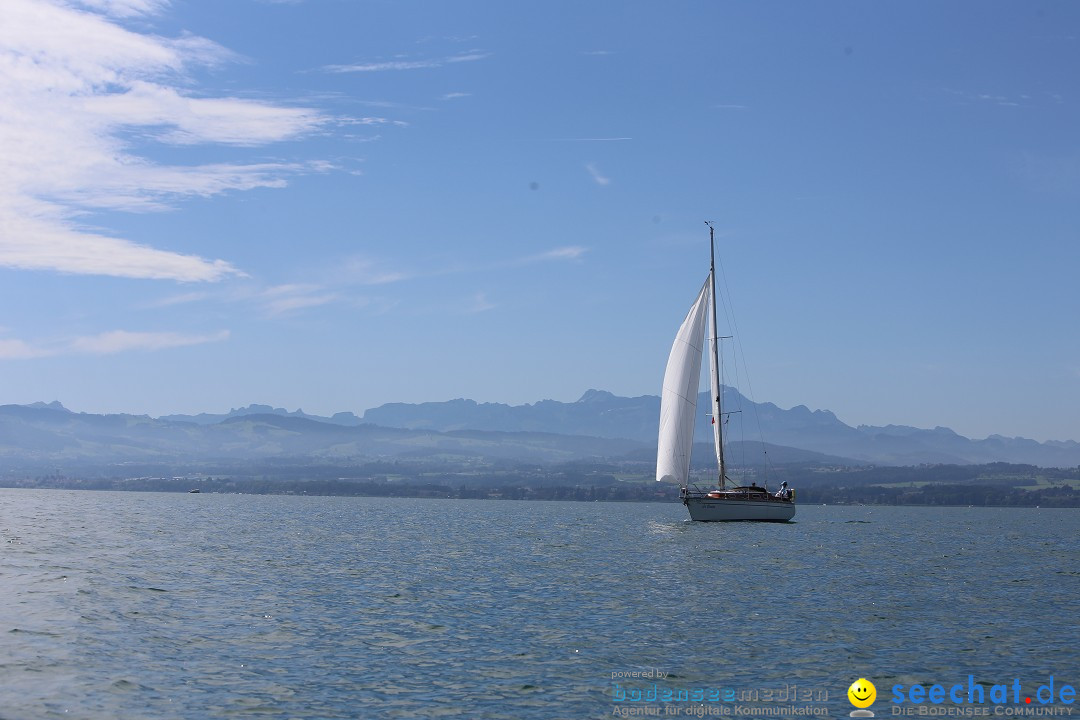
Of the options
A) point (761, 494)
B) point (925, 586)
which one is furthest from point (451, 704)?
point (761, 494)

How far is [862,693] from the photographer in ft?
94.6

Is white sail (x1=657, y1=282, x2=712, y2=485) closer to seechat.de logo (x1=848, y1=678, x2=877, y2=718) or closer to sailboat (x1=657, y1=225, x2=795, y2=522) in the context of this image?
sailboat (x1=657, y1=225, x2=795, y2=522)

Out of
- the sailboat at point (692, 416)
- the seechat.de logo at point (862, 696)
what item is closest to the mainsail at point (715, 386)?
the sailboat at point (692, 416)

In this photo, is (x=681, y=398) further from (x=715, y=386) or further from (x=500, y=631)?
(x=500, y=631)

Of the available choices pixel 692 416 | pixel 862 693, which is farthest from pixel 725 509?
pixel 862 693

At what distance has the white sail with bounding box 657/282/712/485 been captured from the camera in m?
102

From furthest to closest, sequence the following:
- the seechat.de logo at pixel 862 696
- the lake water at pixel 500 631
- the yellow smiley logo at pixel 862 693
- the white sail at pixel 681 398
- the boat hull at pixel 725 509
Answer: the boat hull at pixel 725 509
the white sail at pixel 681 398
the lake water at pixel 500 631
the yellow smiley logo at pixel 862 693
the seechat.de logo at pixel 862 696

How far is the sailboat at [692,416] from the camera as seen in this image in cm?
10238

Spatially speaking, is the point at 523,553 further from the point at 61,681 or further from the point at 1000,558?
the point at 61,681

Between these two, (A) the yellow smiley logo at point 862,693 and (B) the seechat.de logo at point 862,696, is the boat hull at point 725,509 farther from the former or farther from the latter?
(A) the yellow smiley logo at point 862,693

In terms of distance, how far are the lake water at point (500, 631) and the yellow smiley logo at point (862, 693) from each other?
323 millimetres

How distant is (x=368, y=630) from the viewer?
38.6m

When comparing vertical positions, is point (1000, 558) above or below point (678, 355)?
below

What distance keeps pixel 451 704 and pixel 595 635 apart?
37.0 ft
